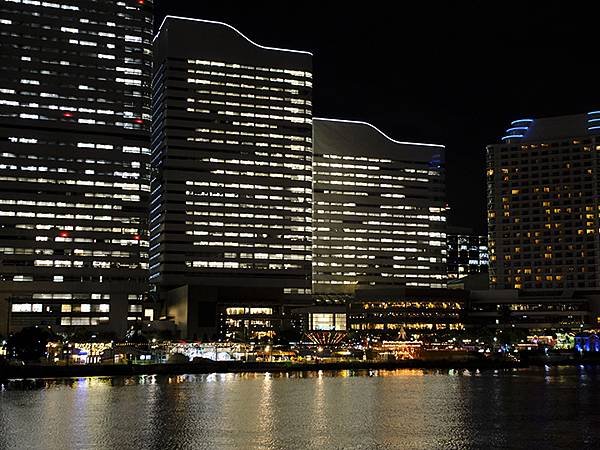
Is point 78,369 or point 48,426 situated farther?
point 78,369

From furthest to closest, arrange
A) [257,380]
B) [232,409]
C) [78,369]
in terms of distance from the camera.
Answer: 1. [78,369]
2. [257,380]
3. [232,409]

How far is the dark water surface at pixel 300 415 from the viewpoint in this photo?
224 feet

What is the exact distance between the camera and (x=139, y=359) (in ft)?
540

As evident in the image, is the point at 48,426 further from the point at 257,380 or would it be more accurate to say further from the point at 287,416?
the point at 257,380

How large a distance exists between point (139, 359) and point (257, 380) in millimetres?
37603

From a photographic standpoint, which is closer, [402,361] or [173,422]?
[173,422]

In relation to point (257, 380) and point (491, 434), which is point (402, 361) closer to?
point (257, 380)

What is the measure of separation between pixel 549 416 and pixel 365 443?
25.0 metres

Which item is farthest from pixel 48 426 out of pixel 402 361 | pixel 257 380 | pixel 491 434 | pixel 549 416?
pixel 402 361

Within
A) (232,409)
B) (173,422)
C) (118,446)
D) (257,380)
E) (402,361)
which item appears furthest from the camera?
(402,361)

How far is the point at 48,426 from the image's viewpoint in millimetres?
75375

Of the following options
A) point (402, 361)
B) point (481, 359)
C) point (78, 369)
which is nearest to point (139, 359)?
point (78, 369)

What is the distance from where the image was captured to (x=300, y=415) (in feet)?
273

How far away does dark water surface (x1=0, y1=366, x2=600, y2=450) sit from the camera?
68.2 metres
